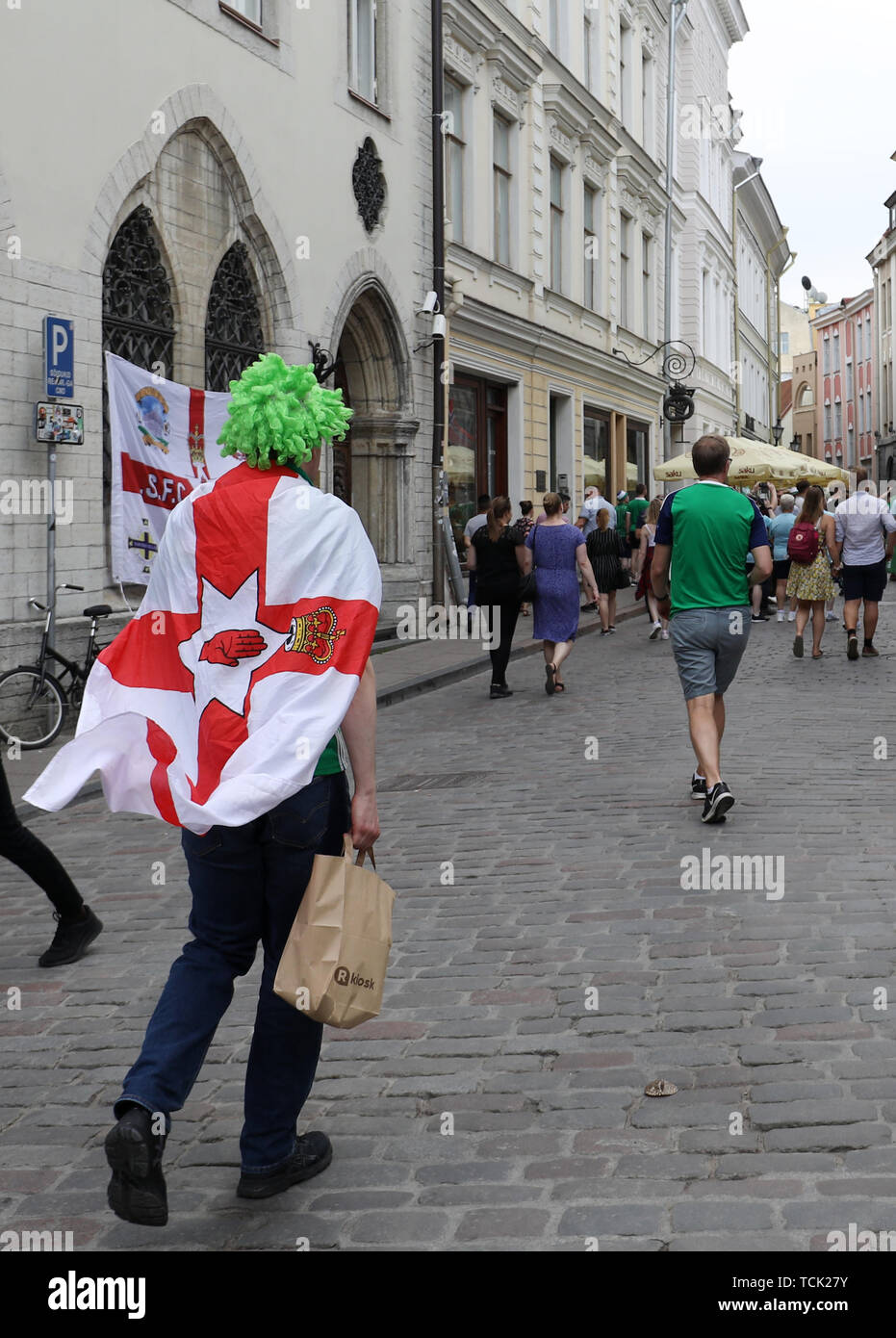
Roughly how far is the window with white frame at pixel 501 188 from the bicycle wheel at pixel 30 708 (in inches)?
579

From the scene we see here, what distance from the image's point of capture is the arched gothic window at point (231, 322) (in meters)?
14.6

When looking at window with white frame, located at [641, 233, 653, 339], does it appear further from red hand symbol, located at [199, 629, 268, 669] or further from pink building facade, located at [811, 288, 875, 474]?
pink building facade, located at [811, 288, 875, 474]

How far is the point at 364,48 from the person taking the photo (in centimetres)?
1816

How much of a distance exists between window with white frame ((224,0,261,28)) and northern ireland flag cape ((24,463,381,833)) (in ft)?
42.4

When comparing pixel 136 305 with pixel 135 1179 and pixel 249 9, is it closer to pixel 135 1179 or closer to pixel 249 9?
pixel 249 9

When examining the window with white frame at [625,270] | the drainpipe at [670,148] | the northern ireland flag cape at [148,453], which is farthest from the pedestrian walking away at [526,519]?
the drainpipe at [670,148]

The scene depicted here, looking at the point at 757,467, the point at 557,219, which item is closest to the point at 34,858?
the point at 757,467

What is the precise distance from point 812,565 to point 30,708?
8409 mm

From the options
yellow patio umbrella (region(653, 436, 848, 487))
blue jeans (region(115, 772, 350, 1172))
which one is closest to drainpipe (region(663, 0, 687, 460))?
yellow patio umbrella (region(653, 436, 848, 487))

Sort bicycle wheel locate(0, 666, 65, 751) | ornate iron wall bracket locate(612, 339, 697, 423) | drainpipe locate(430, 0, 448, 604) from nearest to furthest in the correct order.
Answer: bicycle wheel locate(0, 666, 65, 751) < drainpipe locate(430, 0, 448, 604) < ornate iron wall bracket locate(612, 339, 697, 423)

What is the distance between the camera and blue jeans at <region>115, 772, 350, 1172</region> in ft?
10.8

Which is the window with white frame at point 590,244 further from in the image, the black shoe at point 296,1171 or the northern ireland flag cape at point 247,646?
the black shoe at point 296,1171

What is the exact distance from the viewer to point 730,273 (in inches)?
1902

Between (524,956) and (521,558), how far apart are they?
8.45 m
